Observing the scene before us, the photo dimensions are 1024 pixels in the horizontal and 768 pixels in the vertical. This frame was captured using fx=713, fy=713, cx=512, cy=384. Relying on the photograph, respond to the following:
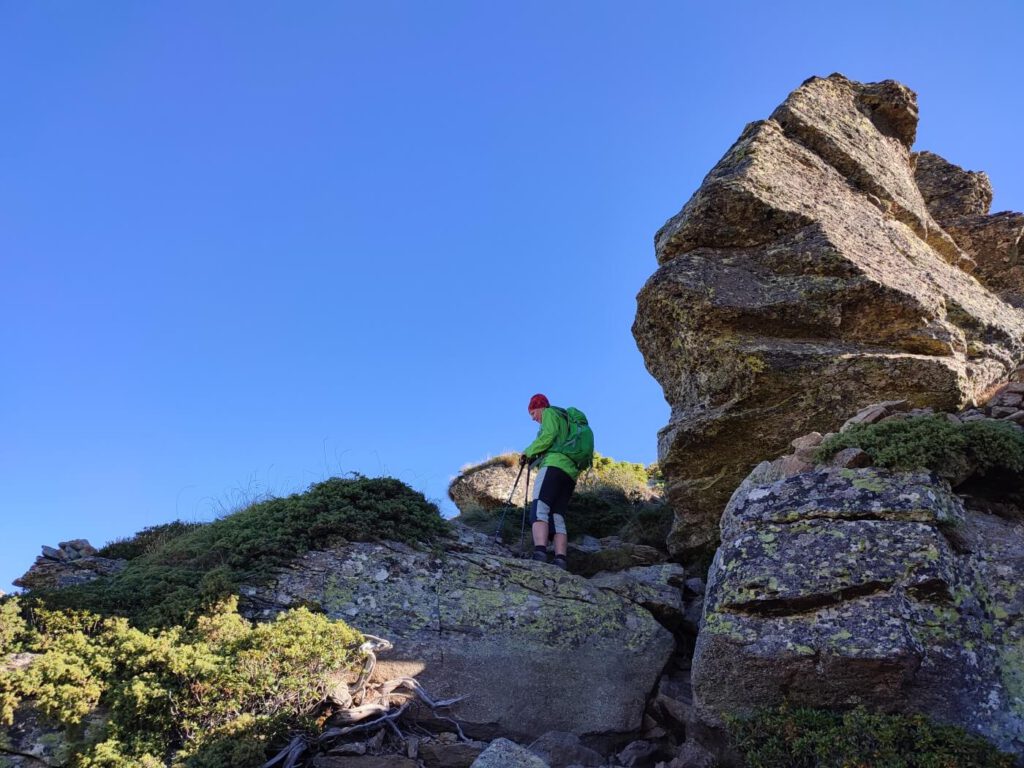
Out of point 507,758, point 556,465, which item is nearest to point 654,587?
point 556,465

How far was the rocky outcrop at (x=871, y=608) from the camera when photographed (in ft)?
19.5

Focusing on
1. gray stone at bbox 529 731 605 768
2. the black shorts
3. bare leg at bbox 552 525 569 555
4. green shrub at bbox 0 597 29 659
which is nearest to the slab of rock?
bare leg at bbox 552 525 569 555

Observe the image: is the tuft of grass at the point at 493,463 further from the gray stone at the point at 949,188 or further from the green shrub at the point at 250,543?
the gray stone at the point at 949,188

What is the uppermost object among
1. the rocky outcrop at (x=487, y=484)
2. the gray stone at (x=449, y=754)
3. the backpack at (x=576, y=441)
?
the rocky outcrop at (x=487, y=484)

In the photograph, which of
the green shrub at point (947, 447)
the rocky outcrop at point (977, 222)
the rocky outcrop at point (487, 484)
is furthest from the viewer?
the rocky outcrop at point (487, 484)

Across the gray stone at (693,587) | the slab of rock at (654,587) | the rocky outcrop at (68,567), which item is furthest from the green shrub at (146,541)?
the gray stone at (693,587)

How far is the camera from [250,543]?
970 centimetres

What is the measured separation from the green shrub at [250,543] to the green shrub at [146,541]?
760mm

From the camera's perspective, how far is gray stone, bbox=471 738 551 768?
19.5 ft

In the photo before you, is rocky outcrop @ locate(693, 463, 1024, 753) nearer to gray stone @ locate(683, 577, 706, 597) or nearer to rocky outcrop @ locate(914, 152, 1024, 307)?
gray stone @ locate(683, 577, 706, 597)

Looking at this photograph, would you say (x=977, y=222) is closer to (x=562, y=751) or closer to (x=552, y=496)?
(x=552, y=496)

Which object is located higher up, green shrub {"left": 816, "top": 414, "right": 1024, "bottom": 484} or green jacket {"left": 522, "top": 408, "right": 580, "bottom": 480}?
green jacket {"left": 522, "top": 408, "right": 580, "bottom": 480}

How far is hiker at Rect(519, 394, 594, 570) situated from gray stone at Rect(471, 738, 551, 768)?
4933mm

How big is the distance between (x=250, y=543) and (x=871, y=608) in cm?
755
